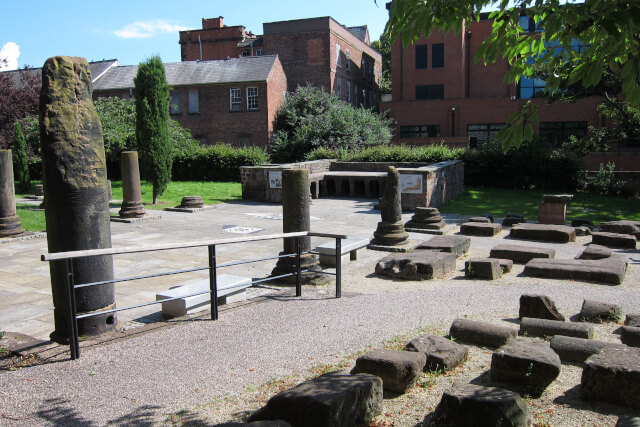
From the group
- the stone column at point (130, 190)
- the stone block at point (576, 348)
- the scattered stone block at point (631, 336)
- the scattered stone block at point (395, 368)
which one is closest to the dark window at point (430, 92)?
the stone column at point (130, 190)

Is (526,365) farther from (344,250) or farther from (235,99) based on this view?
(235,99)

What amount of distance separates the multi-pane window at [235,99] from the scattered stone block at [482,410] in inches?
1350

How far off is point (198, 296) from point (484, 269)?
4988mm

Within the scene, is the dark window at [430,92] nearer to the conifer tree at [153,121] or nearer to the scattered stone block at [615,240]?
the conifer tree at [153,121]

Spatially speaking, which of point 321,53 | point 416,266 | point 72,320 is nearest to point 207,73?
point 321,53

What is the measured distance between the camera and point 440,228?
1447cm

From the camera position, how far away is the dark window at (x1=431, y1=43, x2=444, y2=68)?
1487 inches

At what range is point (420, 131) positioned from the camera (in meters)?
37.6

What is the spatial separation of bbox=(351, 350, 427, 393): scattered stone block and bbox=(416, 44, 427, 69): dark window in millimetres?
36411

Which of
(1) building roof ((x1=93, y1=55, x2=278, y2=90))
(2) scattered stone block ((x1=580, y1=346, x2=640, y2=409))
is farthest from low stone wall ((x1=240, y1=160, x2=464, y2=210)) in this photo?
(1) building roof ((x1=93, y1=55, x2=278, y2=90))

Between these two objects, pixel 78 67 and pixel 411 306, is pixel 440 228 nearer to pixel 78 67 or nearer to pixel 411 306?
pixel 411 306

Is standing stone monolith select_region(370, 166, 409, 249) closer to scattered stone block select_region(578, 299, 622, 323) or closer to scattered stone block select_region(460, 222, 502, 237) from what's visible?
scattered stone block select_region(460, 222, 502, 237)

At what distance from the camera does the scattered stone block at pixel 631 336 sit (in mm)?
5328

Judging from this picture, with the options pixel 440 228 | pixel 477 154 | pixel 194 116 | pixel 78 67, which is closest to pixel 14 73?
pixel 194 116
